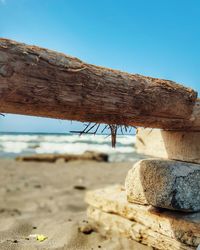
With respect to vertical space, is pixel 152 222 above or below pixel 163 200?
below

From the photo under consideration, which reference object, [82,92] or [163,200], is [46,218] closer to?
[163,200]

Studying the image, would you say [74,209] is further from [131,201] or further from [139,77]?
[139,77]

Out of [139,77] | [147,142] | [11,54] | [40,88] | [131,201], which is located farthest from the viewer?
[147,142]

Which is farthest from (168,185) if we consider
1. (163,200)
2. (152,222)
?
(152,222)

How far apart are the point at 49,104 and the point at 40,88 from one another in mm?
142

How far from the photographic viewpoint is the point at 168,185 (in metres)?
2.75

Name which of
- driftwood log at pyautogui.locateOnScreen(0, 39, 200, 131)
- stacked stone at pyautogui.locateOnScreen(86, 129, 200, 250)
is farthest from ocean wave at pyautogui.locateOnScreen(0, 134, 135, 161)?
driftwood log at pyautogui.locateOnScreen(0, 39, 200, 131)

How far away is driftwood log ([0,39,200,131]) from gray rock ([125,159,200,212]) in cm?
44

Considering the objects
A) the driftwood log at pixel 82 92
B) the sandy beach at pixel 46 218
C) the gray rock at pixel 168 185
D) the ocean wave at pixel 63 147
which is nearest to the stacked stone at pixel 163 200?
the gray rock at pixel 168 185

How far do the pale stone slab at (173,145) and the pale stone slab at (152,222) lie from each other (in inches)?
25.4

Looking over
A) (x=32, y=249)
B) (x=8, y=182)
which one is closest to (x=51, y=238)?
(x=32, y=249)

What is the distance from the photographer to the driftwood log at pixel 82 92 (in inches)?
73.1

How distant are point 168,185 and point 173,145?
712mm

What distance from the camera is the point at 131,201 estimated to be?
324 cm
